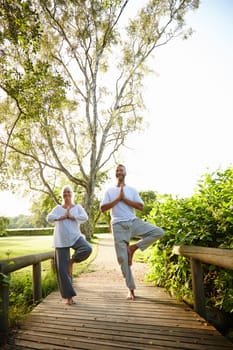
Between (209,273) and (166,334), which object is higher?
(209,273)

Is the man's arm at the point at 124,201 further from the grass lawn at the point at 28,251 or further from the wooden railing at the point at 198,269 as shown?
the grass lawn at the point at 28,251

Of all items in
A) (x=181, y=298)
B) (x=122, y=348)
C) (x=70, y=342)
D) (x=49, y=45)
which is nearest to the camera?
(x=122, y=348)

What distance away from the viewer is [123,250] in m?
4.07

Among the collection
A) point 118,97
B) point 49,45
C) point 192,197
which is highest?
point 49,45

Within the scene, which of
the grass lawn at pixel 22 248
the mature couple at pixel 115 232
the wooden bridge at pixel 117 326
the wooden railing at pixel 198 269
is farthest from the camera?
the grass lawn at pixel 22 248

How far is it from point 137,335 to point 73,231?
1.84 meters

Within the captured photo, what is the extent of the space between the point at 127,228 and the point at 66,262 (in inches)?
40.1

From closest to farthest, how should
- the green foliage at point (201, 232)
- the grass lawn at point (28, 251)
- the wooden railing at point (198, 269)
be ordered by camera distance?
the wooden railing at point (198, 269)
the green foliage at point (201, 232)
the grass lawn at point (28, 251)

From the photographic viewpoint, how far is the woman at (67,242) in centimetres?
388

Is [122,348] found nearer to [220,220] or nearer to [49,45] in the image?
[220,220]

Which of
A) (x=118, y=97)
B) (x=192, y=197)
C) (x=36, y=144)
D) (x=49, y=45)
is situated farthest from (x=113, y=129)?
(x=192, y=197)

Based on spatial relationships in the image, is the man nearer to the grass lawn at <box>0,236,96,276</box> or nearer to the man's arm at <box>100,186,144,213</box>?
the man's arm at <box>100,186,144,213</box>

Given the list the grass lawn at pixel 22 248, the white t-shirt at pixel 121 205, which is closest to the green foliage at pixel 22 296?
the grass lawn at pixel 22 248

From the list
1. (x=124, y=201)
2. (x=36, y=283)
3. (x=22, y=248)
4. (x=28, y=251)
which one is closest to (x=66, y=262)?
(x=36, y=283)
